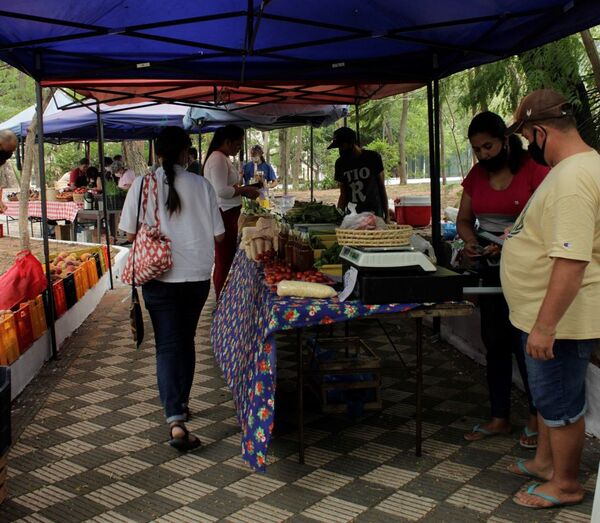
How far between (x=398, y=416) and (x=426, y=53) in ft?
10.2

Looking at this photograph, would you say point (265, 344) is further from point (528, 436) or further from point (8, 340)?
point (8, 340)

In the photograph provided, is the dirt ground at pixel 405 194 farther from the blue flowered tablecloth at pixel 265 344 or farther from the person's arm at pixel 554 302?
the person's arm at pixel 554 302

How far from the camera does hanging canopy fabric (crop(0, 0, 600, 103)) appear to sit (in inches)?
166

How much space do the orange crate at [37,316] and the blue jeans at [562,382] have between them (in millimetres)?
3988

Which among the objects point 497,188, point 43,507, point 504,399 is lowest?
point 43,507

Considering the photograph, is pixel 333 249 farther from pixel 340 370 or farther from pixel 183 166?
pixel 183 166

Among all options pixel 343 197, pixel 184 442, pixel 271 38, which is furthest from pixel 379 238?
pixel 343 197

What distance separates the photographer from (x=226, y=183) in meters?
6.47

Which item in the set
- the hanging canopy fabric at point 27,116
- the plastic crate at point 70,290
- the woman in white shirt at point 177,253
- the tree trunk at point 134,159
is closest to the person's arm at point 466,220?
the woman in white shirt at point 177,253

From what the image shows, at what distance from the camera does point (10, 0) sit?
3.74 metres

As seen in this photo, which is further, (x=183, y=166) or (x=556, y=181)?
(x=183, y=166)

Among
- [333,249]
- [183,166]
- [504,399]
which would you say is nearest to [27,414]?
[183,166]

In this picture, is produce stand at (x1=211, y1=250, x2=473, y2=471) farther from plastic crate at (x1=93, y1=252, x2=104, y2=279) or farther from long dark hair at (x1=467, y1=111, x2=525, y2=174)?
plastic crate at (x1=93, y1=252, x2=104, y2=279)

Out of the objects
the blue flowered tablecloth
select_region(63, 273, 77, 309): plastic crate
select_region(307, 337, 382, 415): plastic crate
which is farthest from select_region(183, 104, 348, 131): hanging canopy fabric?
the blue flowered tablecloth
